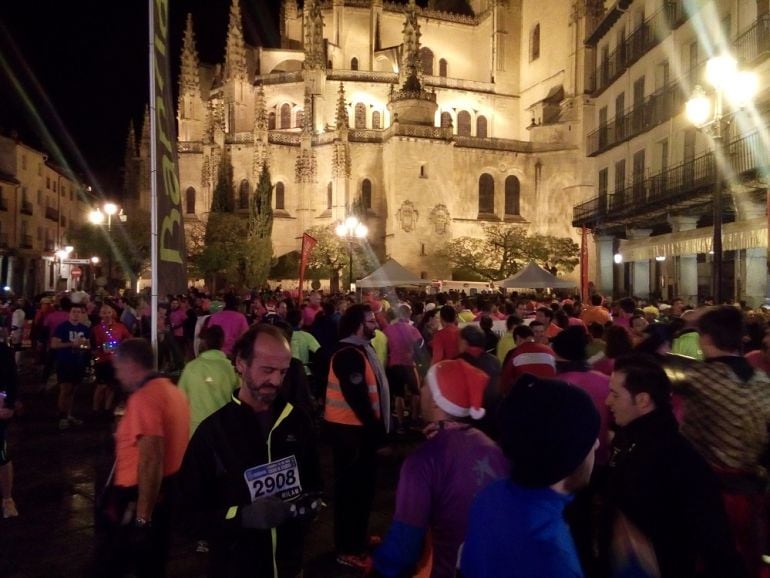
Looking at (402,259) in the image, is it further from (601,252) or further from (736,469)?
(736,469)

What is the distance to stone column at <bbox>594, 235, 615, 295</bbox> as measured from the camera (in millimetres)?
28594

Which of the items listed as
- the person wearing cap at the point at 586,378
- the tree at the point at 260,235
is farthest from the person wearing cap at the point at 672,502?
the tree at the point at 260,235

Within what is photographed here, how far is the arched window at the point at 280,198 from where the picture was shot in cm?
4691

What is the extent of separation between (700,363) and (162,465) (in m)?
2.82

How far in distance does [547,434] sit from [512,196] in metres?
47.1

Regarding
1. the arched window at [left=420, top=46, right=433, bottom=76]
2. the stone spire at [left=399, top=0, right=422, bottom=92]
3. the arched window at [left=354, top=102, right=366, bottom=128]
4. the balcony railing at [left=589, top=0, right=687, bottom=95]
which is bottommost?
the balcony railing at [left=589, top=0, right=687, bottom=95]

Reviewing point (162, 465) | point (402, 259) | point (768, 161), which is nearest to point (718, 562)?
point (162, 465)

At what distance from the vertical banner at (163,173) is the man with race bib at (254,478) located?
2276 millimetres

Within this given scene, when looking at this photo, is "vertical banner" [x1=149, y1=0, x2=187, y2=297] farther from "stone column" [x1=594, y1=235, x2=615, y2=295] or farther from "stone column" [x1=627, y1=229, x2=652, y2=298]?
"stone column" [x1=594, y1=235, x2=615, y2=295]

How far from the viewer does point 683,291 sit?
21.8 m

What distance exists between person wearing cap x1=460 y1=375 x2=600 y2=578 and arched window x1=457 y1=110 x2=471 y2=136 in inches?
2026

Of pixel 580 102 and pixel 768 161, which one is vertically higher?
pixel 580 102

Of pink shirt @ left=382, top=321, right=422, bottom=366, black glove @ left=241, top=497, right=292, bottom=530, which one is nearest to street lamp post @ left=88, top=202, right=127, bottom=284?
pink shirt @ left=382, top=321, right=422, bottom=366

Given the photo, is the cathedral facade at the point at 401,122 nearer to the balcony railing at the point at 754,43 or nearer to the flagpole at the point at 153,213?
the balcony railing at the point at 754,43
